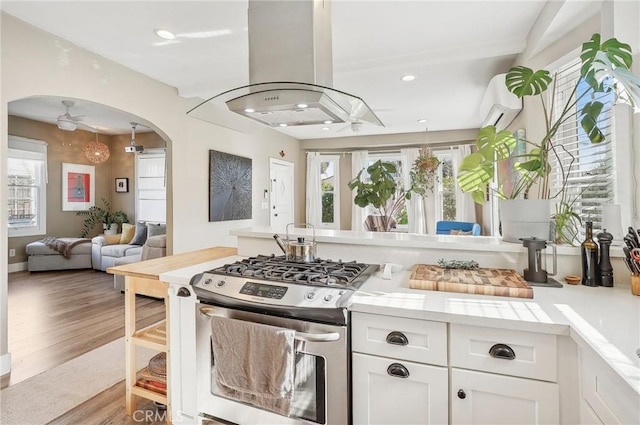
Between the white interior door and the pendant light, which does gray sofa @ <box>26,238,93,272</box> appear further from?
the white interior door

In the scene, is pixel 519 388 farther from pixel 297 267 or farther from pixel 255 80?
pixel 255 80

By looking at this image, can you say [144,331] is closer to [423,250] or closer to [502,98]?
[423,250]

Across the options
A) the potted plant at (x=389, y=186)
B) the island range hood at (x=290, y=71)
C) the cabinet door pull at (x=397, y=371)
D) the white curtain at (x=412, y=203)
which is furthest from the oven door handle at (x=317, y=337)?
the white curtain at (x=412, y=203)

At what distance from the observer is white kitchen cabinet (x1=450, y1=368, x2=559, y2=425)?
44.6 inches

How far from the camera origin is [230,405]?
1.61 meters

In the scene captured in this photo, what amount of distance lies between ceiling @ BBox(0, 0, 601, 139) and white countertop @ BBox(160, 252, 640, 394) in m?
1.72

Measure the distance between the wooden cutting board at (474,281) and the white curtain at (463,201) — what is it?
477cm

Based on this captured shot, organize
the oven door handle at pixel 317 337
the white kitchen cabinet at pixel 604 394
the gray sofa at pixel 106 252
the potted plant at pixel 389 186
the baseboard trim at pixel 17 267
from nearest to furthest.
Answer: the white kitchen cabinet at pixel 604 394, the oven door handle at pixel 317 337, the potted plant at pixel 389 186, the gray sofa at pixel 106 252, the baseboard trim at pixel 17 267

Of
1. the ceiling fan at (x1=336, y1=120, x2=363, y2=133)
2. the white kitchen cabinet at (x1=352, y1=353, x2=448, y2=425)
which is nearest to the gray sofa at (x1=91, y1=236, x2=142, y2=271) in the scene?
the ceiling fan at (x1=336, y1=120, x2=363, y2=133)

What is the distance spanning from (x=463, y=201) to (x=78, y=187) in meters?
7.71

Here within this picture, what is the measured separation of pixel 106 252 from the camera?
223 inches

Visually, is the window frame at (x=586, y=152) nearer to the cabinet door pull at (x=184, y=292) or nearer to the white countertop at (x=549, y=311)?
the white countertop at (x=549, y=311)

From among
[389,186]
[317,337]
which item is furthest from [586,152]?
[389,186]

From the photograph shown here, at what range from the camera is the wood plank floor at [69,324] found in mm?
2070
